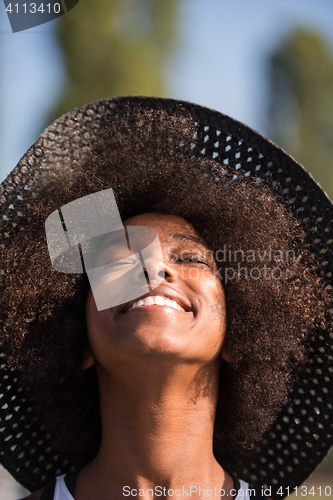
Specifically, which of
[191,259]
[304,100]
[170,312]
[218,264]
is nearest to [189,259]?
[191,259]

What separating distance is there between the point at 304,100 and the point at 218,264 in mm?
10565

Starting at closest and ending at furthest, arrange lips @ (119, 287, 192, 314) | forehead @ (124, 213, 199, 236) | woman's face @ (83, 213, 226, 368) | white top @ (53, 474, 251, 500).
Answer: woman's face @ (83, 213, 226, 368) < lips @ (119, 287, 192, 314) < white top @ (53, 474, 251, 500) < forehead @ (124, 213, 199, 236)

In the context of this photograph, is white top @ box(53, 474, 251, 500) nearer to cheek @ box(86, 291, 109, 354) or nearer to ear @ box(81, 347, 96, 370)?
ear @ box(81, 347, 96, 370)

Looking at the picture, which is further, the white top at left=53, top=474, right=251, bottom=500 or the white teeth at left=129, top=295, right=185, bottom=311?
the white top at left=53, top=474, right=251, bottom=500

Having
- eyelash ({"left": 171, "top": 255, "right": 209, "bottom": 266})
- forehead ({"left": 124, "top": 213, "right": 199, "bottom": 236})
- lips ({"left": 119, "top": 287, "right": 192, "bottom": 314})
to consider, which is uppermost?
forehead ({"left": 124, "top": 213, "right": 199, "bottom": 236})

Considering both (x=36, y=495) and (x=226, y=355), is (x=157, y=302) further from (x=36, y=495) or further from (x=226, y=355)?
(x=36, y=495)

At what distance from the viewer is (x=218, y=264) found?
229 cm

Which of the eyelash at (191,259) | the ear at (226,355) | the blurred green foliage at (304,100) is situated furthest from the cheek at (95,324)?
the blurred green foliage at (304,100)

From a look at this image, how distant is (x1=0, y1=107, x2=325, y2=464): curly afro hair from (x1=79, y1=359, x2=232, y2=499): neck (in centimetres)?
35

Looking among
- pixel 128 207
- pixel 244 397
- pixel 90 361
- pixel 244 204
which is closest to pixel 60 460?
pixel 90 361

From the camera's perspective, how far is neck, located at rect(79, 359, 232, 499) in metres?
1.97

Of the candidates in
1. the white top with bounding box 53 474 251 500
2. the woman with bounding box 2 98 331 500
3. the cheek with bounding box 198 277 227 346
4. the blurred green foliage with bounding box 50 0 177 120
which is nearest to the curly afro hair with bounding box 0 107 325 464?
the woman with bounding box 2 98 331 500

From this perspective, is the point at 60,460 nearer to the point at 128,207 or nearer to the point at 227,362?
the point at 227,362

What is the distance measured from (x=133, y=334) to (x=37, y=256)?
0.68 meters
